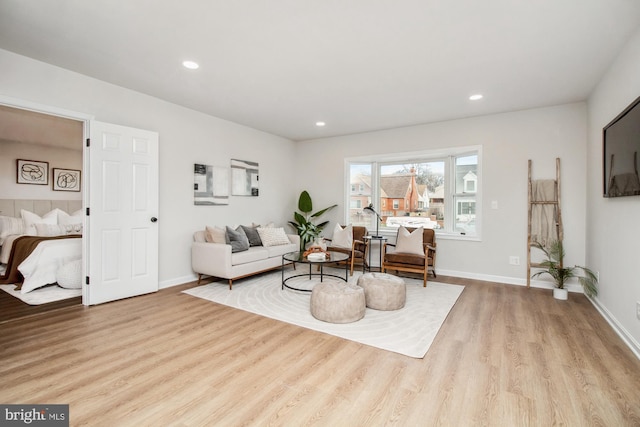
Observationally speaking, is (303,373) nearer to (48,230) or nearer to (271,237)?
(271,237)

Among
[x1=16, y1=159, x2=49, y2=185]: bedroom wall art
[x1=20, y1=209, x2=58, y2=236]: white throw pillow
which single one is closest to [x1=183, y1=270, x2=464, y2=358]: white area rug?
[x1=20, y1=209, x2=58, y2=236]: white throw pillow

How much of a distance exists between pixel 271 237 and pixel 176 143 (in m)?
2.00

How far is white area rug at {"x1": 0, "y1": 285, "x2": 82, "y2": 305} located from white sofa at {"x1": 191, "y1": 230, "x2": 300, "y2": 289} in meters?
1.45

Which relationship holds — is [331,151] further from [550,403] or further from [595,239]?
[550,403]

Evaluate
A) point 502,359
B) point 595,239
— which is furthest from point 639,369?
point 595,239

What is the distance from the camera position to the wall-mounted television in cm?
232

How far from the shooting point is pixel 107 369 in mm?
2107

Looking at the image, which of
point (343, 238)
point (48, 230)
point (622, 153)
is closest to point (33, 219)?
point (48, 230)

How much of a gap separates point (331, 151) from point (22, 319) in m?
5.10

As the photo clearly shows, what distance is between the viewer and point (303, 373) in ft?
6.88

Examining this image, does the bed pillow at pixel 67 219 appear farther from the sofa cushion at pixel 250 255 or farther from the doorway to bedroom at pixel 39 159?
the sofa cushion at pixel 250 255

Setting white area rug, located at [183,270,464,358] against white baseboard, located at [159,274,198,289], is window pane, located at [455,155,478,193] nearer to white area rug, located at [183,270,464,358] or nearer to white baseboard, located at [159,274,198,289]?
white area rug, located at [183,270,464,358]

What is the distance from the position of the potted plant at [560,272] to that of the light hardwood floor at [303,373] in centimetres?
57

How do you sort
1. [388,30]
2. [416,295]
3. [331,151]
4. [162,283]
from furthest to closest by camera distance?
[331,151] < [162,283] < [416,295] < [388,30]
